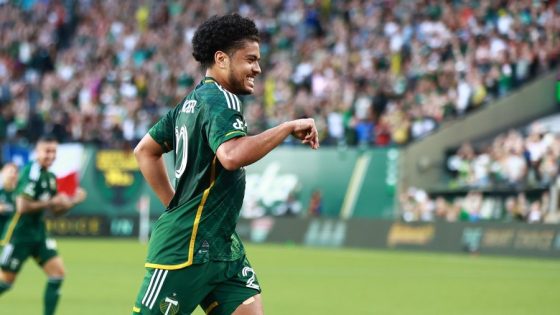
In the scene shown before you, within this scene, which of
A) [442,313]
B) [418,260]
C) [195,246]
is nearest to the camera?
[195,246]

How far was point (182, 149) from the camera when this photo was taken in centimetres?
619

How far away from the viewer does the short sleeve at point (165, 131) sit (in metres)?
6.47

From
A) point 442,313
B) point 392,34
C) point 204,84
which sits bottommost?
point 442,313

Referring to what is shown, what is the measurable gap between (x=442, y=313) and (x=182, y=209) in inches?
346

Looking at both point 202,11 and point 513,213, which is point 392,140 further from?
point 202,11

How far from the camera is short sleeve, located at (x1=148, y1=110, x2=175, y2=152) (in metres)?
6.47

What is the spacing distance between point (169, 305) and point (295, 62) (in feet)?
92.2

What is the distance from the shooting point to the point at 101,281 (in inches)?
752

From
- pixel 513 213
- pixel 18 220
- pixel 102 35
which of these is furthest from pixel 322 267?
pixel 102 35

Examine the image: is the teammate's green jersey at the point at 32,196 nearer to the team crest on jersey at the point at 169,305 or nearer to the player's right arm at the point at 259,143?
the team crest on jersey at the point at 169,305

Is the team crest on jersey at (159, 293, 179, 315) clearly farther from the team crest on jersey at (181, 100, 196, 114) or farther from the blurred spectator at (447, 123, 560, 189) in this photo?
the blurred spectator at (447, 123, 560, 189)

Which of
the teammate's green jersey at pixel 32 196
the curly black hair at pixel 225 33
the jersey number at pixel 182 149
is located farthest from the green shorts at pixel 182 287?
the teammate's green jersey at pixel 32 196

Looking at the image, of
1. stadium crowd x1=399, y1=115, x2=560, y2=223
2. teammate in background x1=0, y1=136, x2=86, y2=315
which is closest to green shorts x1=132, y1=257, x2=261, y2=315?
teammate in background x1=0, y1=136, x2=86, y2=315

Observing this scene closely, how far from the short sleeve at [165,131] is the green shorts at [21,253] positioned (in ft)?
21.7
